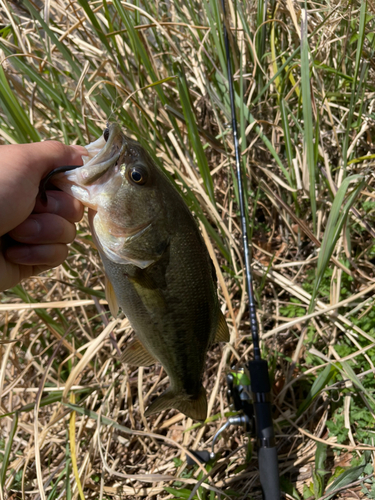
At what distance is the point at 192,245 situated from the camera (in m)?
1.42

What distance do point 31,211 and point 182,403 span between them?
994 mm

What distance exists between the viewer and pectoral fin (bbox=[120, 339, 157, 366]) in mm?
1689

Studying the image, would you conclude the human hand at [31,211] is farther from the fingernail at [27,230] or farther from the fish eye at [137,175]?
the fish eye at [137,175]

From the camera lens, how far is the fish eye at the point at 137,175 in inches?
55.2

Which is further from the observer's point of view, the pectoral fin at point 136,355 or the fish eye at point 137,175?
the pectoral fin at point 136,355

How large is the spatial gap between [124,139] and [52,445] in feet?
7.28

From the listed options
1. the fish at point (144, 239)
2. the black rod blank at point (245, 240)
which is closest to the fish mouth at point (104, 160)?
the fish at point (144, 239)

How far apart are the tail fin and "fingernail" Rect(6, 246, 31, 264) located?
2.63 ft

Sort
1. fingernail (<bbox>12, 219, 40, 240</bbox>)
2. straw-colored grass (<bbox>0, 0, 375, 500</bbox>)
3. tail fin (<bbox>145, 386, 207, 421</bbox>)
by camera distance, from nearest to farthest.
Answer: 1. fingernail (<bbox>12, 219, 40, 240</bbox>)
2. tail fin (<bbox>145, 386, 207, 421</bbox>)
3. straw-colored grass (<bbox>0, 0, 375, 500</bbox>)

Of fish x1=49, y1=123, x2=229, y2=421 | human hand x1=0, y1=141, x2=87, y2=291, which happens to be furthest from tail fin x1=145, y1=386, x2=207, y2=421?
human hand x1=0, y1=141, x2=87, y2=291

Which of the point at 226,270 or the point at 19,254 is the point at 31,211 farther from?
the point at 226,270

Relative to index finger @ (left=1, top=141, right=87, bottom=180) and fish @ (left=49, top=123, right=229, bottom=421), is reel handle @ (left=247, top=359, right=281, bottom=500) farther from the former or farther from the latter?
index finger @ (left=1, top=141, right=87, bottom=180)

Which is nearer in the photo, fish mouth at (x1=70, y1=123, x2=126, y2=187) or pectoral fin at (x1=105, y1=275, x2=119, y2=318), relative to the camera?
fish mouth at (x1=70, y1=123, x2=126, y2=187)

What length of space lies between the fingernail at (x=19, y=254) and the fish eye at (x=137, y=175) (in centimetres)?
55
